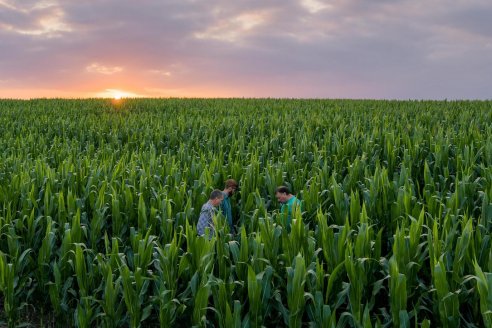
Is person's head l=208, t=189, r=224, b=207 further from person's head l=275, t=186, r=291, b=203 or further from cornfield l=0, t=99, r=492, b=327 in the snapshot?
person's head l=275, t=186, r=291, b=203

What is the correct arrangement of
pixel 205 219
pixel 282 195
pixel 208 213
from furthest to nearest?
pixel 282 195, pixel 208 213, pixel 205 219

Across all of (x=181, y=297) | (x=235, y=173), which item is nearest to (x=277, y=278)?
(x=181, y=297)

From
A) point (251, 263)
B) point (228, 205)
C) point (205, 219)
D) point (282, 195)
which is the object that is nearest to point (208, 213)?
point (205, 219)

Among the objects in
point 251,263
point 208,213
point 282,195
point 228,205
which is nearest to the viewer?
point 251,263

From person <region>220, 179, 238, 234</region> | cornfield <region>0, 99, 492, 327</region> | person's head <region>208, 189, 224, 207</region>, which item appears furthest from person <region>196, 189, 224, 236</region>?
person <region>220, 179, 238, 234</region>

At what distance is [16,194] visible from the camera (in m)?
7.98

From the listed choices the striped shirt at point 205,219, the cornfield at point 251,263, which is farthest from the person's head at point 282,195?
the striped shirt at point 205,219

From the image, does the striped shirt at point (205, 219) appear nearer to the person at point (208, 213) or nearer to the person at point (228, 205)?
the person at point (208, 213)

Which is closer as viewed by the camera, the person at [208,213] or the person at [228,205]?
the person at [208,213]

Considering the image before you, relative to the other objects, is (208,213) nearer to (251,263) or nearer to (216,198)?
(216,198)

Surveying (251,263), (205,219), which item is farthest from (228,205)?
(251,263)

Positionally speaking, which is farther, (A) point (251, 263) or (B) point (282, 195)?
(B) point (282, 195)

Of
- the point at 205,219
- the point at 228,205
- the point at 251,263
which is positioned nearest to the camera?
the point at 251,263

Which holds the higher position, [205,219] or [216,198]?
[216,198]
